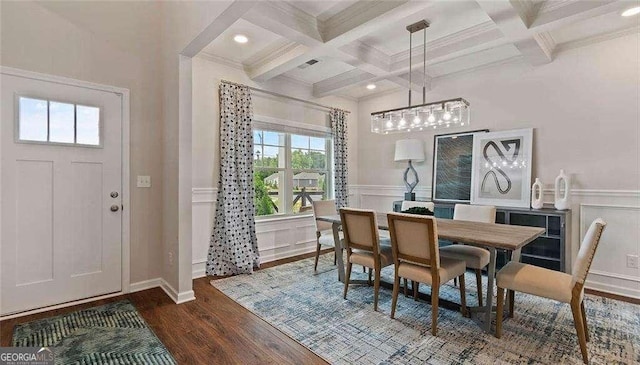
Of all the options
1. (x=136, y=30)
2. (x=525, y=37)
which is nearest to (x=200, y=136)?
(x=136, y=30)

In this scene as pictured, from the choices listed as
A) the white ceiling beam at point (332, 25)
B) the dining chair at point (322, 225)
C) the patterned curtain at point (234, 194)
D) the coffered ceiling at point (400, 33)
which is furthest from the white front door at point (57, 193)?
the dining chair at point (322, 225)

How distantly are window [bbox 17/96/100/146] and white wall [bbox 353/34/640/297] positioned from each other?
4.47 meters

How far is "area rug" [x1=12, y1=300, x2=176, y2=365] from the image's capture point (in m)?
1.99

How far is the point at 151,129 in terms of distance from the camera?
3.20m

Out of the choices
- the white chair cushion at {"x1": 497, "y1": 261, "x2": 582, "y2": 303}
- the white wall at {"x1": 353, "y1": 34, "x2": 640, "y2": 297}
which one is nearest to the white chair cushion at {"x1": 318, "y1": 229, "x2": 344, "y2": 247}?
the white chair cushion at {"x1": 497, "y1": 261, "x2": 582, "y2": 303}

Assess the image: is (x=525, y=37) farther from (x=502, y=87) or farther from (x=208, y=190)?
(x=208, y=190)

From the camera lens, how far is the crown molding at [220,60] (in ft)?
11.9

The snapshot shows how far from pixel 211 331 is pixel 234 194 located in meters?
1.77

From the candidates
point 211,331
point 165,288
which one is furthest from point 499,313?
point 165,288

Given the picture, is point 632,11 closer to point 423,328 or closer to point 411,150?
point 411,150

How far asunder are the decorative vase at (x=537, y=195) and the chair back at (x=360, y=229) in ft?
6.73

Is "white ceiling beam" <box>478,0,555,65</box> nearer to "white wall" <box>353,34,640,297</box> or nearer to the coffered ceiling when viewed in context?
the coffered ceiling

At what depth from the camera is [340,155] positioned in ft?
16.8

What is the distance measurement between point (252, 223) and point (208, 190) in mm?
690
